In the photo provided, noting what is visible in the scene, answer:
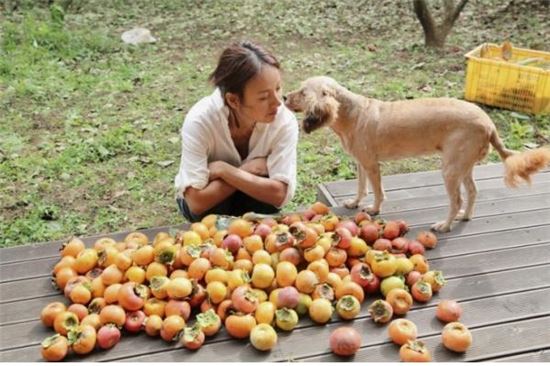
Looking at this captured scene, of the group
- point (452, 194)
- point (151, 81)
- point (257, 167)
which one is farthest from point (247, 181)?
point (151, 81)

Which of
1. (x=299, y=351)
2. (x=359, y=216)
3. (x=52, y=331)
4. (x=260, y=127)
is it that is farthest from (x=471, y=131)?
(x=52, y=331)

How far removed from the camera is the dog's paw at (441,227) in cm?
314

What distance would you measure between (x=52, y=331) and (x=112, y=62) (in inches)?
242

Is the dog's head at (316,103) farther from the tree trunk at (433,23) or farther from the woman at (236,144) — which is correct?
the tree trunk at (433,23)

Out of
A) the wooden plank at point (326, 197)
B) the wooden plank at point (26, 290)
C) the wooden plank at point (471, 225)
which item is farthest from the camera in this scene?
the wooden plank at point (326, 197)

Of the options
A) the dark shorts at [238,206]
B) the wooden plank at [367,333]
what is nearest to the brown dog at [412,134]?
the dark shorts at [238,206]

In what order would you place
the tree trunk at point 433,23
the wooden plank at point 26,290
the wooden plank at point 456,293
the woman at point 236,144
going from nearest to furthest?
the wooden plank at point 456,293
the wooden plank at point 26,290
the woman at point 236,144
the tree trunk at point 433,23

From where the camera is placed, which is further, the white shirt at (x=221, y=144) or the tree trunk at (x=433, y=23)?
the tree trunk at (x=433, y=23)

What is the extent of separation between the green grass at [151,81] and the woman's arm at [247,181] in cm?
148

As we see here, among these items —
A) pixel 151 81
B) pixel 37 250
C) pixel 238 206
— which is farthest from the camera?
pixel 151 81

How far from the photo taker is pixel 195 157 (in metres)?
3.18

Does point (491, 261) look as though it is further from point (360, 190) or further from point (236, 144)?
point (236, 144)

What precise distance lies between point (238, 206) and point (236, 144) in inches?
17.7

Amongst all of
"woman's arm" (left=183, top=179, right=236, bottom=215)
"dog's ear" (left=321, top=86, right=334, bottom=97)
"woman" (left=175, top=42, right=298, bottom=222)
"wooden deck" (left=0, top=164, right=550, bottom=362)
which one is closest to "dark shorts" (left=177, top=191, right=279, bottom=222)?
"woman" (left=175, top=42, right=298, bottom=222)
